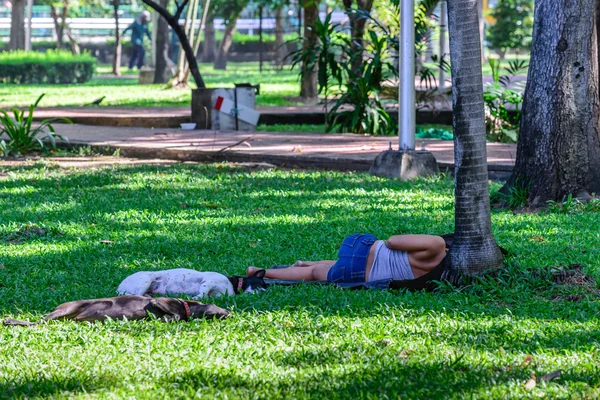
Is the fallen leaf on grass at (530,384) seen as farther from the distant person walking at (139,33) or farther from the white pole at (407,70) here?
the distant person walking at (139,33)

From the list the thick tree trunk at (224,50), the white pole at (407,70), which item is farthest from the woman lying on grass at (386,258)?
the thick tree trunk at (224,50)

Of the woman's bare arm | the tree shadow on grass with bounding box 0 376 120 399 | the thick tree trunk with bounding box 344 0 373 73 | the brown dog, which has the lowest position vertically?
the tree shadow on grass with bounding box 0 376 120 399

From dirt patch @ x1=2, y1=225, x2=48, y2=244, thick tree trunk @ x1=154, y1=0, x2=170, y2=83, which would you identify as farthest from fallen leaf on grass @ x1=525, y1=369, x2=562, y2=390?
thick tree trunk @ x1=154, y1=0, x2=170, y2=83

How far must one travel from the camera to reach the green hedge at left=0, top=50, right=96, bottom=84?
28438mm

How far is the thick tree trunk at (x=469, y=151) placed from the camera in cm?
503

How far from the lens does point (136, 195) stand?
862 cm

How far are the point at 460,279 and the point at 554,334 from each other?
3.15 feet

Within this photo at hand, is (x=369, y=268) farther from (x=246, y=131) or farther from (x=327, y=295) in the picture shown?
(x=246, y=131)

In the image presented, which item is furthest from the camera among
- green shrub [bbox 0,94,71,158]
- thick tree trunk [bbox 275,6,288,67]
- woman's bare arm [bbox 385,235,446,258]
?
thick tree trunk [bbox 275,6,288,67]

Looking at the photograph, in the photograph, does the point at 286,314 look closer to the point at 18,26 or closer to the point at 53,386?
the point at 53,386

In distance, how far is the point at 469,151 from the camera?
16.9 feet

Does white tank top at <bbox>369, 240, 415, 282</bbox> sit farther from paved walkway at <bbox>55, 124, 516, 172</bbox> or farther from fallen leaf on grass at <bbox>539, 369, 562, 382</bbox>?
paved walkway at <bbox>55, 124, 516, 172</bbox>

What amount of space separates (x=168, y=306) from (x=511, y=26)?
35.5 meters

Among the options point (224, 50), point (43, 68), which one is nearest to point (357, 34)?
point (43, 68)
